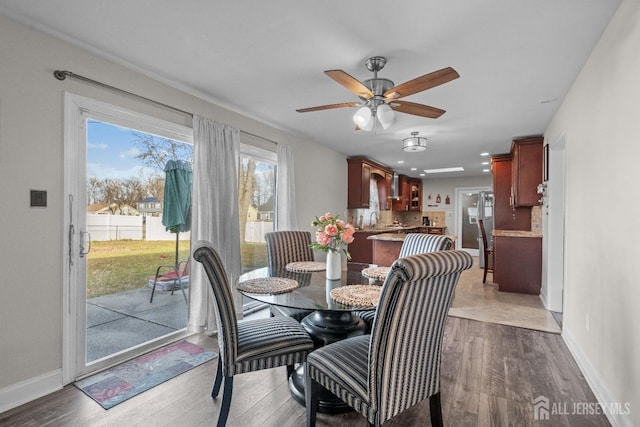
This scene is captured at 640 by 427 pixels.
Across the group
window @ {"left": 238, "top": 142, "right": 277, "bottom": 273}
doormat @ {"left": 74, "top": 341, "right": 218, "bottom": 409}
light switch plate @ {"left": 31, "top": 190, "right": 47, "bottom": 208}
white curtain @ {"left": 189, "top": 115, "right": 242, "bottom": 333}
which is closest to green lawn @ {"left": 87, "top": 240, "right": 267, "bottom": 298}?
white curtain @ {"left": 189, "top": 115, "right": 242, "bottom": 333}

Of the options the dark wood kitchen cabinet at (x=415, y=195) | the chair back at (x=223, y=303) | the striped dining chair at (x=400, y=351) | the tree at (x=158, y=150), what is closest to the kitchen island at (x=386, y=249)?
the tree at (x=158, y=150)

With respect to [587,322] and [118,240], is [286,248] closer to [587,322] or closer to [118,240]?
[118,240]

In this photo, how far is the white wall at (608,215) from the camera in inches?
65.4

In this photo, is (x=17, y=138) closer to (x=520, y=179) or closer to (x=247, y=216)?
(x=247, y=216)

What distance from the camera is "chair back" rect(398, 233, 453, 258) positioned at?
262 cm

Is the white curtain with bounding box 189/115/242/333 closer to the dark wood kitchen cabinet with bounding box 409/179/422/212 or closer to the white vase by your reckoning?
the white vase

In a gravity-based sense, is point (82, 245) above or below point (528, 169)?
below

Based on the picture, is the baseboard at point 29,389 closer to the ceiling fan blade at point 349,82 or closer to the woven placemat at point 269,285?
the woven placemat at point 269,285

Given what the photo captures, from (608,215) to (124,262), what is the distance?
3552 mm

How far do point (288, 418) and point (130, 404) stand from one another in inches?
39.8

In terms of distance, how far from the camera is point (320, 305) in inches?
70.8

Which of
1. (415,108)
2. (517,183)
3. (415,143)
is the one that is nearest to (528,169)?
(517,183)

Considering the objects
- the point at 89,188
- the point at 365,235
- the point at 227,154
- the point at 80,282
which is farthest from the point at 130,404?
the point at 365,235

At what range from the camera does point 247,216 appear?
3998mm
